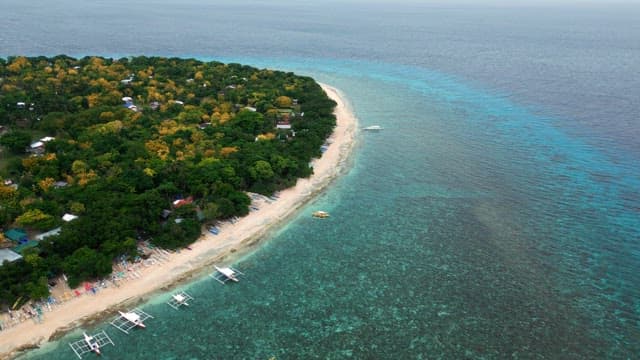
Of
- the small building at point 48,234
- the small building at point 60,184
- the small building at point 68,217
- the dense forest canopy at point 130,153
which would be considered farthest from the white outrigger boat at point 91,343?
the small building at point 60,184

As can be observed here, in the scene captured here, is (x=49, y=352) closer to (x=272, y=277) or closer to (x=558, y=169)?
(x=272, y=277)

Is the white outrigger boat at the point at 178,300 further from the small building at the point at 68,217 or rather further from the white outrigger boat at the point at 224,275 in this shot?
the small building at the point at 68,217

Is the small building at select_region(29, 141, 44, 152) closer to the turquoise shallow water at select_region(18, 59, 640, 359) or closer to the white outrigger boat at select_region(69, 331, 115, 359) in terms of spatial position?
the turquoise shallow water at select_region(18, 59, 640, 359)

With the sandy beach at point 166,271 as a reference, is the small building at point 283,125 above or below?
above

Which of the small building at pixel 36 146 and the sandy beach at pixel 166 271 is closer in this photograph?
the sandy beach at pixel 166 271

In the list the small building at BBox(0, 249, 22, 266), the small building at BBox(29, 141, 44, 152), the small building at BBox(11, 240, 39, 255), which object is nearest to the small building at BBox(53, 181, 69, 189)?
the small building at BBox(11, 240, 39, 255)

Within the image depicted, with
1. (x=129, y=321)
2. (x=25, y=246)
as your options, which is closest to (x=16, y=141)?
(x=25, y=246)

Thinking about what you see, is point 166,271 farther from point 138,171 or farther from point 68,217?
point 138,171
